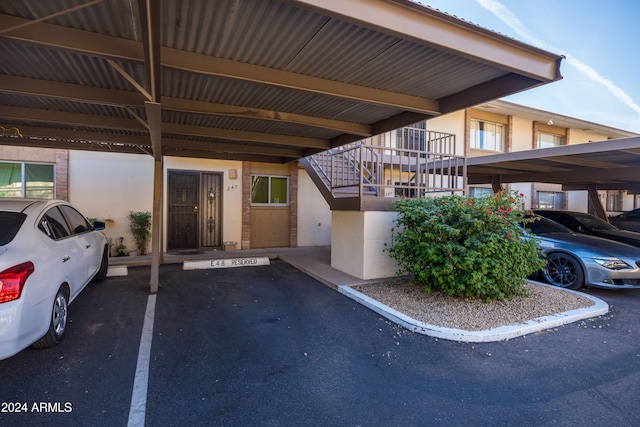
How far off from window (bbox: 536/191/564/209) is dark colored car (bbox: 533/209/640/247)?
28.8ft

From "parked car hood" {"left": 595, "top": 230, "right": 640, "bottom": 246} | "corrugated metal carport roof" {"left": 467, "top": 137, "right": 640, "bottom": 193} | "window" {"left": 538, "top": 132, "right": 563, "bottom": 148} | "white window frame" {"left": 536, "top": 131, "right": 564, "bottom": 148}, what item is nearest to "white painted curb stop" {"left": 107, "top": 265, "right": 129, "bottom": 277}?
"corrugated metal carport roof" {"left": 467, "top": 137, "right": 640, "bottom": 193}

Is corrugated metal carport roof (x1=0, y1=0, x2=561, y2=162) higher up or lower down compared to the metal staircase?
higher up

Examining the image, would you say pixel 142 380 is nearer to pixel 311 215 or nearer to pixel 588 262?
pixel 588 262

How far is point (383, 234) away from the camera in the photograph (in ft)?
21.0

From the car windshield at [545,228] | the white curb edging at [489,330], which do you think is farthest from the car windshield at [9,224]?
the car windshield at [545,228]

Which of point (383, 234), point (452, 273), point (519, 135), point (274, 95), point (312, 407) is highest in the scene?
point (519, 135)

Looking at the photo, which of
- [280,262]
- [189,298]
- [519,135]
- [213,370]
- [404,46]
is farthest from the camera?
[519,135]

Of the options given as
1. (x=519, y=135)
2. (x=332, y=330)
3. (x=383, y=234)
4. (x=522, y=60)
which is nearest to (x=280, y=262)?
(x=383, y=234)

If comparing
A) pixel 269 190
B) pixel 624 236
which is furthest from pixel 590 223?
pixel 269 190

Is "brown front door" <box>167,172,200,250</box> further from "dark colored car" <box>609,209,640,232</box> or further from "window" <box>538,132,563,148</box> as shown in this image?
"window" <box>538,132,563,148</box>

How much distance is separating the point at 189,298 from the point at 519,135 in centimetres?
1642

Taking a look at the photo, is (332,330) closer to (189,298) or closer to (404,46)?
(189,298)

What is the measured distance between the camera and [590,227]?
8.06 meters

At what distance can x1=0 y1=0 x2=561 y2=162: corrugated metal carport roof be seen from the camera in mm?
3012
